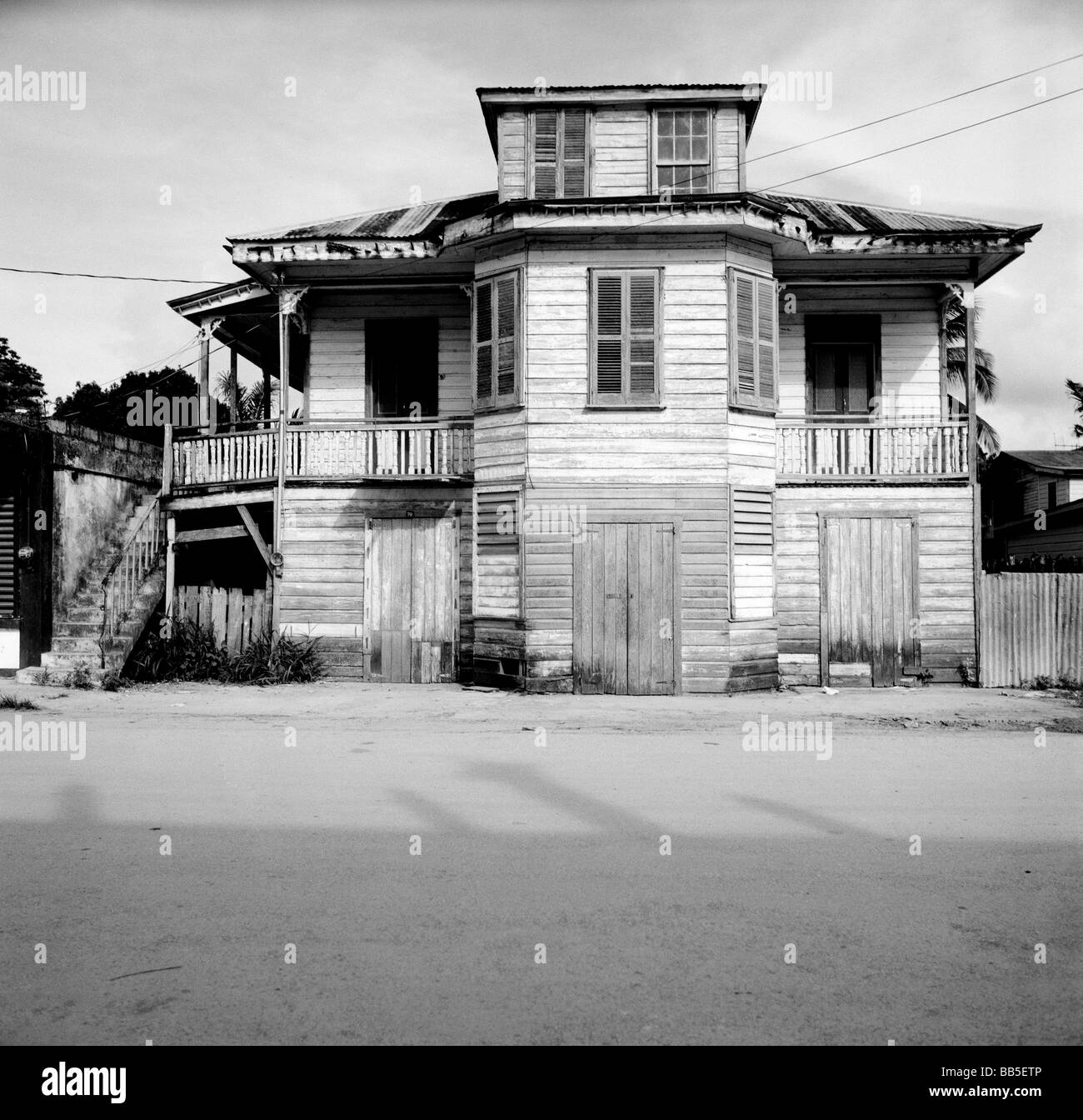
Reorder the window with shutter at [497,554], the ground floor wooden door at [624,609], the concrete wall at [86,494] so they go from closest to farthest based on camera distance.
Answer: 1. the ground floor wooden door at [624,609]
2. the window with shutter at [497,554]
3. the concrete wall at [86,494]

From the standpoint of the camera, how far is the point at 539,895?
4777 mm

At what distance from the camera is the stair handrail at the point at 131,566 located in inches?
604

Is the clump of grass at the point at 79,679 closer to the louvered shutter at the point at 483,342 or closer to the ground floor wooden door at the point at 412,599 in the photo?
the ground floor wooden door at the point at 412,599

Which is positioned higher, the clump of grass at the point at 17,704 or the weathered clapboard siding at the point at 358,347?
the weathered clapboard siding at the point at 358,347

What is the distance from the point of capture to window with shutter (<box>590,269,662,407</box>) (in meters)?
14.1

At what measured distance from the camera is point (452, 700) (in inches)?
524

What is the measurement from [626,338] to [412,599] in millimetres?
5476

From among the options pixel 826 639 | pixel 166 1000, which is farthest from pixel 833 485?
pixel 166 1000

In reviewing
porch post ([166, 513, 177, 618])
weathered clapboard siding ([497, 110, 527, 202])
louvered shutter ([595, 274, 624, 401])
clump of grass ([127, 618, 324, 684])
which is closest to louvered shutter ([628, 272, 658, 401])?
louvered shutter ([595, 274, 624, 401])

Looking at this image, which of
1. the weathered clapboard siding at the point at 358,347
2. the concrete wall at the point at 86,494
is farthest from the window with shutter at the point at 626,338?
Result: the concrete wall at the point at 86,494

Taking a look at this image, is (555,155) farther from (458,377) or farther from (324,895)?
(324,895)

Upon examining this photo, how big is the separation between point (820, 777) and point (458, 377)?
1064 cm

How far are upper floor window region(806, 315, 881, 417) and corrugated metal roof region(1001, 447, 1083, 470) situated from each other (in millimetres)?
22336

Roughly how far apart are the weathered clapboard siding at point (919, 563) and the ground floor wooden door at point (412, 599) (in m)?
5.42
